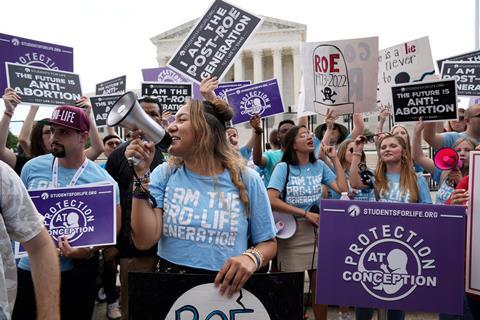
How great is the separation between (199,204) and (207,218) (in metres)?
0.08

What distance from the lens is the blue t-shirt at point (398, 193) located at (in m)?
3.52

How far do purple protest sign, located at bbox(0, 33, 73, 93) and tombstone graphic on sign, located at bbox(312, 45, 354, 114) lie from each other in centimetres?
312

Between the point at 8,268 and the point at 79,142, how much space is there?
1.70 metres

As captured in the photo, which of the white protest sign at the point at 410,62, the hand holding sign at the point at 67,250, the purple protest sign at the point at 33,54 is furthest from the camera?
the white protest sign at the point at 410,62

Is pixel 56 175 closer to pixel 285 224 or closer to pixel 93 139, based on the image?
pixel 93 139

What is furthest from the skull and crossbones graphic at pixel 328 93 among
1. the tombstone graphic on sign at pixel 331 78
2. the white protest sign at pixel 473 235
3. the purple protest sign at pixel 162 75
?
the purple protest sign at pixel 162 75

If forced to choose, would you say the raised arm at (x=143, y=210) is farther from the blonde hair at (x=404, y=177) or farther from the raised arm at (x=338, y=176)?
the raised arm at (x=338, y=176)

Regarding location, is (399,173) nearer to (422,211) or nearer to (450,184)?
(450,184)

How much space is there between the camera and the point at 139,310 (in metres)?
1.99

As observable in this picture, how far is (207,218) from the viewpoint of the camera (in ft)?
7.06

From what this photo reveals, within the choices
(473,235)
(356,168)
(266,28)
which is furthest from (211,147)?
(266,28)

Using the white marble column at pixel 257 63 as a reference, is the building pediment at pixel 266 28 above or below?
above

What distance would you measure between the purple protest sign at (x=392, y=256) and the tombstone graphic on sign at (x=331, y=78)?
3.17m

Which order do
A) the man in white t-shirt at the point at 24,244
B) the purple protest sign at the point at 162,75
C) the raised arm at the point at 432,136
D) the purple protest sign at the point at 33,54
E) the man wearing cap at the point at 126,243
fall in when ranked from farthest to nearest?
the purple protest sign at the point at 162,75
the purple protest sign at the point at 33,54
the raised arm at the point at 432,136
the man wearing cap at the point at 126,243
the man in white t-shirt at the point at 24,244
